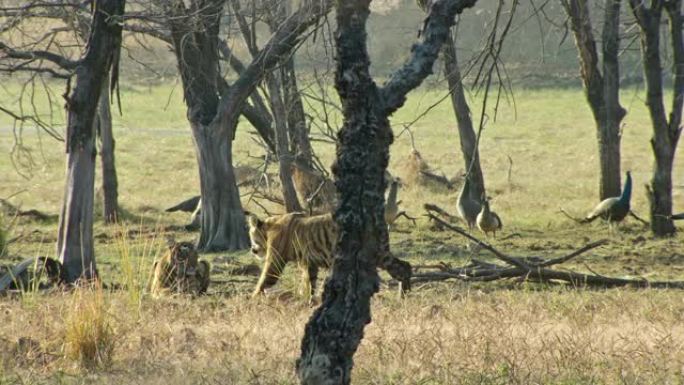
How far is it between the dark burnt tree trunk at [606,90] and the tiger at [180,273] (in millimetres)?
9000

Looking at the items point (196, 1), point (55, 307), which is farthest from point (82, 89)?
point (55, 307)

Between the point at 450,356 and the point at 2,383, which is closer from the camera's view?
the point at 2,383

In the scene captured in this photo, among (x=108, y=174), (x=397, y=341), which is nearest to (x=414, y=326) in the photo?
(x=397, y=341)

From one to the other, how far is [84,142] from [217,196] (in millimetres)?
4510

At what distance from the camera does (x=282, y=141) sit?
1744cm

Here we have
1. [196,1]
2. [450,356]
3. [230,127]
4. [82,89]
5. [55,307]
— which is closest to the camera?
[450,356]

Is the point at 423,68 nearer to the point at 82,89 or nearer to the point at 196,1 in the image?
the point at 82,89

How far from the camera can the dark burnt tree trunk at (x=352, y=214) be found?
6039mm

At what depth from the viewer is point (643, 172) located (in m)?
28.0

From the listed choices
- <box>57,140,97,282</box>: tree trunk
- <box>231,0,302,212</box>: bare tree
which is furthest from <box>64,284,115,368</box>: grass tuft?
<box>231,0,302,212</box>: bare tree

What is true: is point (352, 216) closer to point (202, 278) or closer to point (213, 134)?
point (202, 278)

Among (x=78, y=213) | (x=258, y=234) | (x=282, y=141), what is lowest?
(x=258, y=234)

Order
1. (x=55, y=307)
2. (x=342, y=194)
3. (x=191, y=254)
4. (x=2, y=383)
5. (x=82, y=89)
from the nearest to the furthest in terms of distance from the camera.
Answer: (x=342, y=194) < (x=2, y=383) < (x=55, y=307) < (x=191, y=254) < (x=82, y=89)

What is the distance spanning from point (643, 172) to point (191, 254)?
18.4 meters
